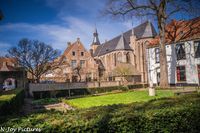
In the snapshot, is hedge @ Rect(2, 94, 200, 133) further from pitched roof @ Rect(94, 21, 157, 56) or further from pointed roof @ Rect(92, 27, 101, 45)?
pointed roof @ Rect(92, 27, 101, 45)

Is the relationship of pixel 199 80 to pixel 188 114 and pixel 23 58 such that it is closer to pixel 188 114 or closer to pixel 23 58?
pixel 188 114

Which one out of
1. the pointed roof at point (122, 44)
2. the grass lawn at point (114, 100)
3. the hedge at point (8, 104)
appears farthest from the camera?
the pointed roof at point (122, 44)

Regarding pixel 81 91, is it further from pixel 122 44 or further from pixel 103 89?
pixel 122 44

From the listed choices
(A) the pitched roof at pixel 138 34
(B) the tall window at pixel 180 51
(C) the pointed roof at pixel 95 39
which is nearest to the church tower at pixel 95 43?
(C) the pointed roof at pixel 95 39

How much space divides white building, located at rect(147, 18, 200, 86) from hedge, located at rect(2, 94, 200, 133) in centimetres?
2402

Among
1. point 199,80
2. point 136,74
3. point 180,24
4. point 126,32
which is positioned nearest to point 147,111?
point 199,80

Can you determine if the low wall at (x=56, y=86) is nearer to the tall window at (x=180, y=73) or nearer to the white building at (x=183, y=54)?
the white building at (x=183, y=54)

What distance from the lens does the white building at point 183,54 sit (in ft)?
90.2

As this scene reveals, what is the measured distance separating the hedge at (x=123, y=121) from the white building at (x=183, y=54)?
24021mm

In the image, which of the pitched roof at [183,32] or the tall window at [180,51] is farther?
the tall window at [180,51]

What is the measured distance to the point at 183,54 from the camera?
1144 inches

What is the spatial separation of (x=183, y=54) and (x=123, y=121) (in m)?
27.4

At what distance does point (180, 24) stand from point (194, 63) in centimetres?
787

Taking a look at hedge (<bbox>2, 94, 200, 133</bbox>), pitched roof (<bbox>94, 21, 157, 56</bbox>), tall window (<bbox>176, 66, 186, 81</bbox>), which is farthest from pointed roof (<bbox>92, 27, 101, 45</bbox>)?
hedge (<bbox>2, 94, 200, 133</bbox>)
